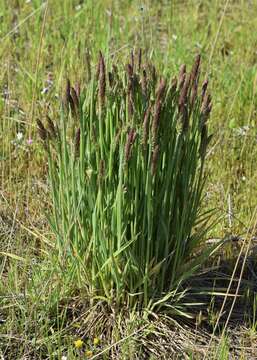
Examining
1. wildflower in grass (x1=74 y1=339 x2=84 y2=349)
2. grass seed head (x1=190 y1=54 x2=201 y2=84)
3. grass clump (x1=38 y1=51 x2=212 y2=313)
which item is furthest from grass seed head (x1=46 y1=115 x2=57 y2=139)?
wildflower in grass (x1=74 y1=339 x2=84 y2=349)

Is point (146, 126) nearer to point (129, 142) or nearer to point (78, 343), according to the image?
point (129, 142)

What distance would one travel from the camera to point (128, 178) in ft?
6.84

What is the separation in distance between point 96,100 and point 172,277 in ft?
2.07

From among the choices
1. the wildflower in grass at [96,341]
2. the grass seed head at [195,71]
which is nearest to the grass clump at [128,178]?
the grass seed head at [195,71]

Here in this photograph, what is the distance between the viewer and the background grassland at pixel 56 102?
2225 mm

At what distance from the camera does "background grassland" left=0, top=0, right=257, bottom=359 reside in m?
2.22

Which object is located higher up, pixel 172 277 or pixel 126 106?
pixel 126 106

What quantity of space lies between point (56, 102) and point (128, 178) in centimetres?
143

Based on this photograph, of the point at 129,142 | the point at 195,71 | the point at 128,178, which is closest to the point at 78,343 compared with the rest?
the point at 128,178

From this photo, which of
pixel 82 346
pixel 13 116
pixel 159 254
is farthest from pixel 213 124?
pixel 82 346

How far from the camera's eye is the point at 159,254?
7.35 ft

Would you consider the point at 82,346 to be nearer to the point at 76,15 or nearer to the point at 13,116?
the point at 13,116

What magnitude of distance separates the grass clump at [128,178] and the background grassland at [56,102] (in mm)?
144

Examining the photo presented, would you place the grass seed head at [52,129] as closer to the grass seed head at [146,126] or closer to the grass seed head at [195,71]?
the grass seed head at [146,126]
